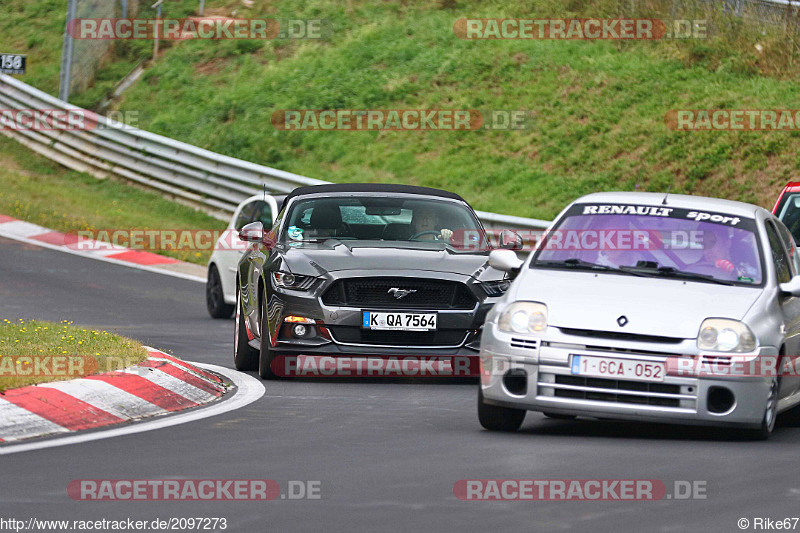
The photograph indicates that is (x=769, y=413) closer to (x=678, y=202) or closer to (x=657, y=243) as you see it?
(x=657, y=243)

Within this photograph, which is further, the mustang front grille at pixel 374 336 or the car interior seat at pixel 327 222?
the car interior seat at pixel 327 222

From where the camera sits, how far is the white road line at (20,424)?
8.62 meters

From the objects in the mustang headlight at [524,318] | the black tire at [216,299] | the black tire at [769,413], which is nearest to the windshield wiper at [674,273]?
the black tire at [769,413]

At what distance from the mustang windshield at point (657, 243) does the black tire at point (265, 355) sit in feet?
9.58

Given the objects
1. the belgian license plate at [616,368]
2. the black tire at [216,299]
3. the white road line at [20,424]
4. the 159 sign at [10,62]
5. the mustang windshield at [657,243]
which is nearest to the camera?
the white road line at [20,424]

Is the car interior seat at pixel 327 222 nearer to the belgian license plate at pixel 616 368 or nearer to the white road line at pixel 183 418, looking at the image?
the white road line at pixel 183 418

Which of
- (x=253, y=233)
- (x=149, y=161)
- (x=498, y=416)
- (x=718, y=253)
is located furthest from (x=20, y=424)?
(x=149, y=161)

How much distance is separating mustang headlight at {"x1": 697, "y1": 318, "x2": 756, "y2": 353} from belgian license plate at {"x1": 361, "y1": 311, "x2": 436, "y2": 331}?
3.46 metres

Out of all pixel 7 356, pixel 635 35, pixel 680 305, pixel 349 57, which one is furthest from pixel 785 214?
pixel 349 57

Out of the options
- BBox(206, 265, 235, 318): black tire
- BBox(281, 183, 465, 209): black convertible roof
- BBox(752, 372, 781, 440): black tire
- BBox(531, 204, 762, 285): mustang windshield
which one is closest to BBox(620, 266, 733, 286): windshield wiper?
BBox(531, 204, 762, 285): mustang windshield

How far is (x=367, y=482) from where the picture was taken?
753cm

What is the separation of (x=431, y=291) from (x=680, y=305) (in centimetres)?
336

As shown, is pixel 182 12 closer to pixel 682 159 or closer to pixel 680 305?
pixel 682 159

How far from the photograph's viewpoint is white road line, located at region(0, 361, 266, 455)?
8391 millimetres
